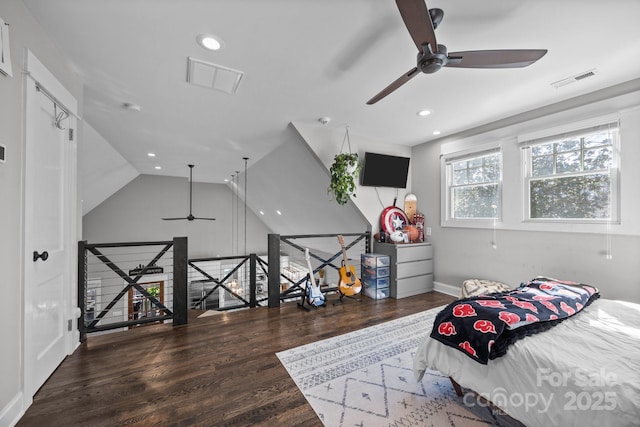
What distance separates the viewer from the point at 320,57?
2035 mm

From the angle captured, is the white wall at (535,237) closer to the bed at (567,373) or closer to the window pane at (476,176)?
the window pane at (476,176)

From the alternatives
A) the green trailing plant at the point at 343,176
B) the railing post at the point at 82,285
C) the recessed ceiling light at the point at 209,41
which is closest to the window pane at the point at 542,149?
the green trailing plant at the point at 343,176

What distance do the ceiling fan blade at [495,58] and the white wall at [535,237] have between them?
1.72 meters

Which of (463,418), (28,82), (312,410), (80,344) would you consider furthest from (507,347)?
(80,344)

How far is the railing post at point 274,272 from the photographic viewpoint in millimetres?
3328

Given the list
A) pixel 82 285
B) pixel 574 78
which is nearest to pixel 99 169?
pixel 82 285

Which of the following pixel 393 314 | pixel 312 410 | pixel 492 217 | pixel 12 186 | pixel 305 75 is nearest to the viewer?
pixel 12 186

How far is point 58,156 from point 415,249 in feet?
13.4

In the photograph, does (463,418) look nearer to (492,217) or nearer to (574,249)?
(574,249)

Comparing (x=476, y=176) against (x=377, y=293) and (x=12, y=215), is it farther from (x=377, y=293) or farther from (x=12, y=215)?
(x=12, y=215)

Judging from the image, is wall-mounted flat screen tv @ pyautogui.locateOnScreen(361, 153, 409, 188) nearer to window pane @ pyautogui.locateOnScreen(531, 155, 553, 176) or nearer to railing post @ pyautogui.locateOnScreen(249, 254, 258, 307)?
window pane @ pyautogui.locateOnScreen(531, 155, 553, 176)

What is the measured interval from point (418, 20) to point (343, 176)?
2267mm

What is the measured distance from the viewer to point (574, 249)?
2752 millimetres

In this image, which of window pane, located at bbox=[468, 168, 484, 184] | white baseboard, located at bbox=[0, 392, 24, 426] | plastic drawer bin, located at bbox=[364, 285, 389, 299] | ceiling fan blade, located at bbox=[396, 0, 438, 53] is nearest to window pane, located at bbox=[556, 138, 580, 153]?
window pane, located at bbox=[468, 168, 484, 184]
